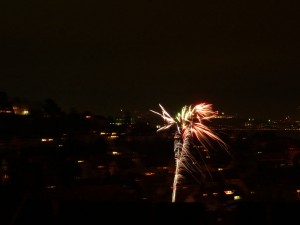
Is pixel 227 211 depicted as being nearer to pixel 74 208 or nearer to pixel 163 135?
pixel 74 208

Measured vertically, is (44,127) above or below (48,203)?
above

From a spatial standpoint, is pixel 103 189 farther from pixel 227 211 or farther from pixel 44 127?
pixel 44 127

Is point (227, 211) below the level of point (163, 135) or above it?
below

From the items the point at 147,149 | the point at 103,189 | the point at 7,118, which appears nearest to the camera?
the point at 103,189

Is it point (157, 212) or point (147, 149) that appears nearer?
point (157, 212)

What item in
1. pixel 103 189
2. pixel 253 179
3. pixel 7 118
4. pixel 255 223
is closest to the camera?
pixel 255 223

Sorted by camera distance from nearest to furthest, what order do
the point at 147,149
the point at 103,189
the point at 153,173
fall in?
1. the point at 103,189
2. the point at 153,173
3. the point at 147,149

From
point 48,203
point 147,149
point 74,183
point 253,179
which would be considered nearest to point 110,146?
point 147,149

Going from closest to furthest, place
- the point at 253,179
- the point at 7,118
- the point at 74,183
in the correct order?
the point at 74,183, the point at 253,179, the point at 7,118

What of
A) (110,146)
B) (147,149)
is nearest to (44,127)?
(110,146)
